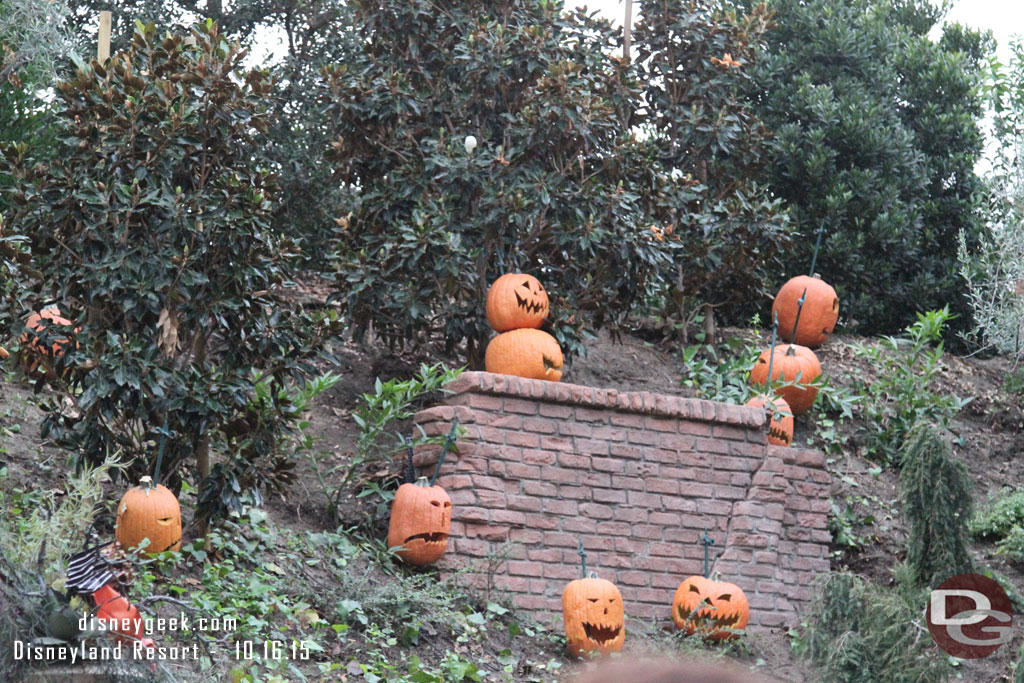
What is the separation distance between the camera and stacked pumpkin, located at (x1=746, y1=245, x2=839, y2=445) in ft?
26.2

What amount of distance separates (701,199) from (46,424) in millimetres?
5479

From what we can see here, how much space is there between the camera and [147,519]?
5.44 meters

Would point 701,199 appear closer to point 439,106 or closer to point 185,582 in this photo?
point 439,106

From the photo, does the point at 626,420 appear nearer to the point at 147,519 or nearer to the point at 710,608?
the point at 710,608

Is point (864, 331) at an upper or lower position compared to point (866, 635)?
upper

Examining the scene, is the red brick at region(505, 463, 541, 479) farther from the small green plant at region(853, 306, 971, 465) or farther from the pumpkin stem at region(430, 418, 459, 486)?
the small green plant at region(853, 306, 971, 465)

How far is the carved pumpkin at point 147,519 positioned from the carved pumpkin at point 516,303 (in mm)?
2542

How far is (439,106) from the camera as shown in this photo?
8.27 meters

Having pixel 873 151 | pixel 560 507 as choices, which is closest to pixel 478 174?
pixel 560 507

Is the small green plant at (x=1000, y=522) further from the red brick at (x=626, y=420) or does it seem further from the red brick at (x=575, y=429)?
the red brick at (x=575, y=429)

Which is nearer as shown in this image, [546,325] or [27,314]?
[27,314]

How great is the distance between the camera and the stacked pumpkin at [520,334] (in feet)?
23.8

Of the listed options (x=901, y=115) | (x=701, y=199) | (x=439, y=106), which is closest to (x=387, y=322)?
(x=439, y=106)

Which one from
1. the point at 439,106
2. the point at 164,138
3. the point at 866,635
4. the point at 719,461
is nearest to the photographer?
the point at 866,635
